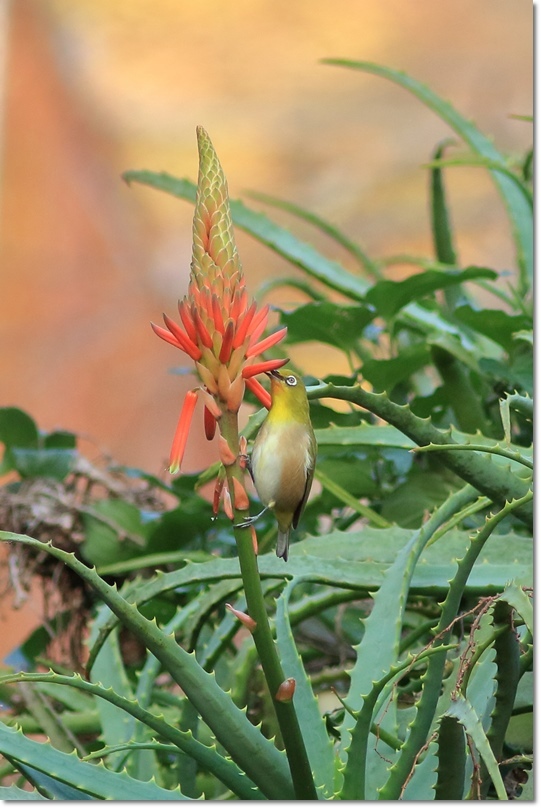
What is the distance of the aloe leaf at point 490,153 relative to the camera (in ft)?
2.77

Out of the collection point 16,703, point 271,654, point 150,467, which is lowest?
point 16,703

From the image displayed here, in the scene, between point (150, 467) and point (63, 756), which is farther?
point (150, 467)

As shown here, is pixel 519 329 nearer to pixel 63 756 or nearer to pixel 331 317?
pixel 331 317

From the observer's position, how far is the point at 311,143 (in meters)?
1.20

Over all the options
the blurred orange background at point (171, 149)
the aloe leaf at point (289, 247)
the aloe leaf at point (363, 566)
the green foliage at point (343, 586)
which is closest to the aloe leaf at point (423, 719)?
the green foliage at point (343, 586)

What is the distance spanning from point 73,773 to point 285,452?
0.16 meters

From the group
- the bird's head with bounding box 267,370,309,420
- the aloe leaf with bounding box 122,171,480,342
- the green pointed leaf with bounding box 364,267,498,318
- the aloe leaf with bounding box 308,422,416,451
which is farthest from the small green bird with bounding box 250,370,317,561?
the aloe leaf with bounding box 122,171,480,342

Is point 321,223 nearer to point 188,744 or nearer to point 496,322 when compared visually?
point 496,322

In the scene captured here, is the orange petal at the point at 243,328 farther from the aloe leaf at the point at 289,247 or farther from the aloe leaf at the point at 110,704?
the aloe leaf at the point at 289,247

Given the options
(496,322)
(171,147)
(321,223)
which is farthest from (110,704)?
(171,147)

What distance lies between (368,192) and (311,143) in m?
0.18

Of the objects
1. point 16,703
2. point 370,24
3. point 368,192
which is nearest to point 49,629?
point 16,703

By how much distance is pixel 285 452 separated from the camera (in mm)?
355

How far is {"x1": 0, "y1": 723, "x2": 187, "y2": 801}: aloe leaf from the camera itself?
1.24ft
